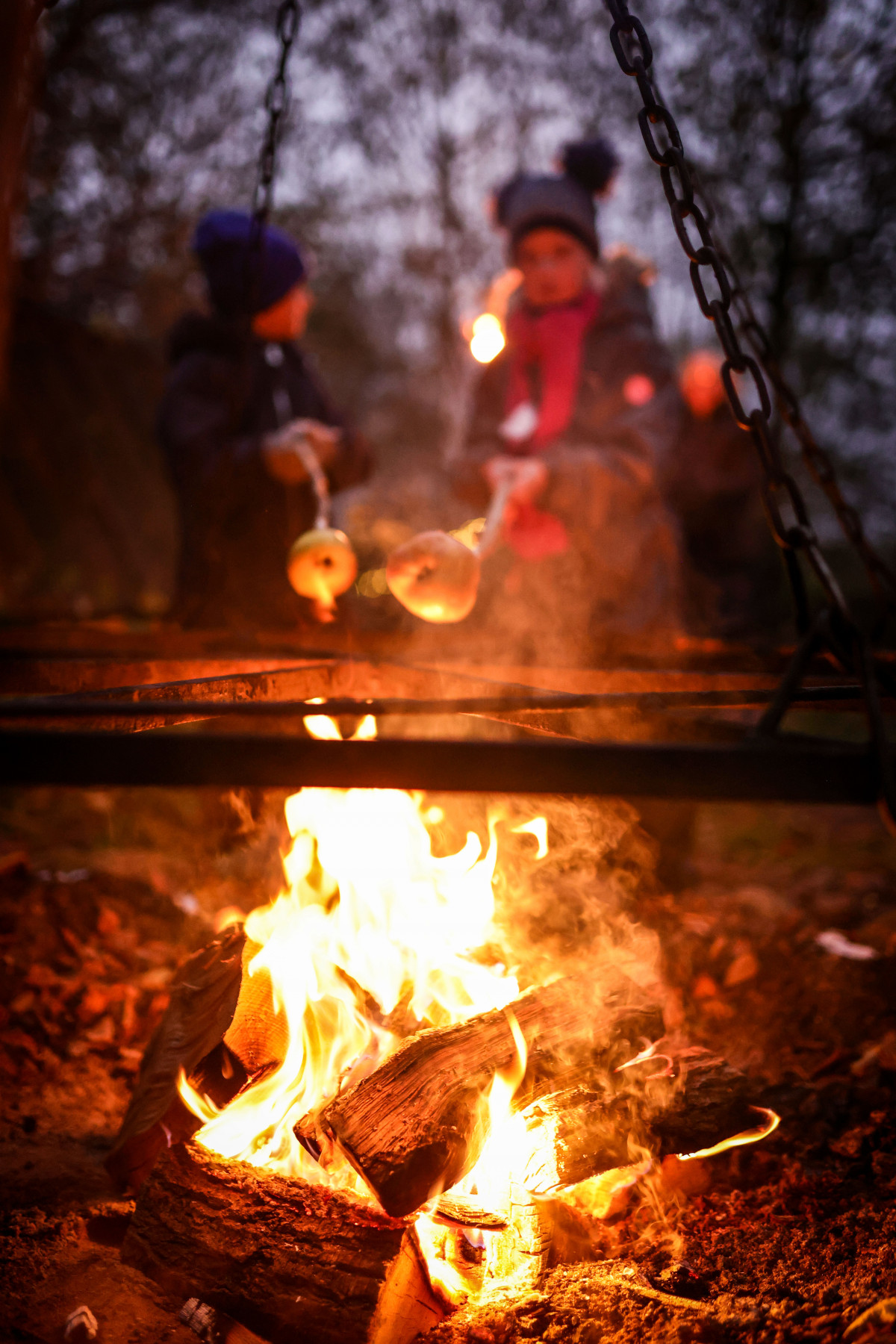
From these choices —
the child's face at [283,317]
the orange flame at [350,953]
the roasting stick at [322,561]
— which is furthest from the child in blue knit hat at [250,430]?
the orange flame at [350,953]

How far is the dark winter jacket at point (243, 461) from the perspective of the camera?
4.15m

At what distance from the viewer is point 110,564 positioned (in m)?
9.64

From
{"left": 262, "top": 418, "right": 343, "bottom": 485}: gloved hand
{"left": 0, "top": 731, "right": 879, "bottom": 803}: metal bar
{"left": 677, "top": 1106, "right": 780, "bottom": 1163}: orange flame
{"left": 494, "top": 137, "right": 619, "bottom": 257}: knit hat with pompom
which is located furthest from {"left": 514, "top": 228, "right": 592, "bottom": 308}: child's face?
{"left": 677, "top": 1106, "right": 780, "bottom": 1163}: orange flame

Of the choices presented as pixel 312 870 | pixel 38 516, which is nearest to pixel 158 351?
pixel 38 516

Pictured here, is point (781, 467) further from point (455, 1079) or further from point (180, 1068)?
point (180, 1068)

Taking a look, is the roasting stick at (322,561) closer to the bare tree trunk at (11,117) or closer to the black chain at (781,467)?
the bare tree trunk at (11,117)

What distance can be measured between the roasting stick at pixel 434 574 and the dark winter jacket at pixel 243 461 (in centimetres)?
134

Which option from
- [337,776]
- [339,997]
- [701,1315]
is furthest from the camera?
[339,997]

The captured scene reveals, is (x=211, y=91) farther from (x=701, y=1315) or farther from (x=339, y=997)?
(x=701, y=1315)

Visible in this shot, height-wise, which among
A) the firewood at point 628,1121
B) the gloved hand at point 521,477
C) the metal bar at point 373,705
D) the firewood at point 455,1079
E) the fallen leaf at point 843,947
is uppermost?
the gloved hand at point 521,477

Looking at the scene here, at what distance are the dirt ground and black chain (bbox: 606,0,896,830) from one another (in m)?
1.09

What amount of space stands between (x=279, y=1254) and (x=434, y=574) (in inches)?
A: 71.3

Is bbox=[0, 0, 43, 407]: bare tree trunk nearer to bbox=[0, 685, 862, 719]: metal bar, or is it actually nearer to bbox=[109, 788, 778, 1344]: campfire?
bbox=[0, 685, 862, 719]: metal bar

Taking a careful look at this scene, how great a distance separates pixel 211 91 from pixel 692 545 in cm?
586
